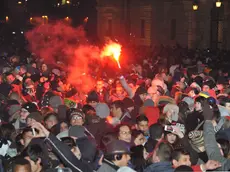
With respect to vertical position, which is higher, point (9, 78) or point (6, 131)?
point (6, 131)

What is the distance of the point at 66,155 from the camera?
6.00 m

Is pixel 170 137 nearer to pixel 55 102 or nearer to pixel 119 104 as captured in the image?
pixel 119 104

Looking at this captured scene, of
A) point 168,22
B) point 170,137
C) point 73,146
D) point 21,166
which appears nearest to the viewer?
point 21,166

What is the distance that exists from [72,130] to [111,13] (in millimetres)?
45407

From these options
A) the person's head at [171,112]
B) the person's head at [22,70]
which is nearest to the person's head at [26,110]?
the person's head at [171,112]

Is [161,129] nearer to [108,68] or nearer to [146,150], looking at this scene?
[146,150]

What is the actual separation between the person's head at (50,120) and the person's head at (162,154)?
2530 millimetres

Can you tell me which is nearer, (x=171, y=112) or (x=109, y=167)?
(x=109, y=167)

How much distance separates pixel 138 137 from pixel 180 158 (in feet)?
4.93

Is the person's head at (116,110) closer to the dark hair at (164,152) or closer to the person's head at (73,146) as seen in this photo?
the person's head at (73,146)

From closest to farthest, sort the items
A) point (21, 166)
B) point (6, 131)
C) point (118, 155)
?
point (21, 166) < point (118, 155) < point (6, 131)

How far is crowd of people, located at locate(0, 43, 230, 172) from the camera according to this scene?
6020 millimetres

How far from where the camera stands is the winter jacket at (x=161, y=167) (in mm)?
5887

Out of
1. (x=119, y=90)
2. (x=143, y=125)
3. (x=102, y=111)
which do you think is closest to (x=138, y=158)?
(x=143, y=125)
